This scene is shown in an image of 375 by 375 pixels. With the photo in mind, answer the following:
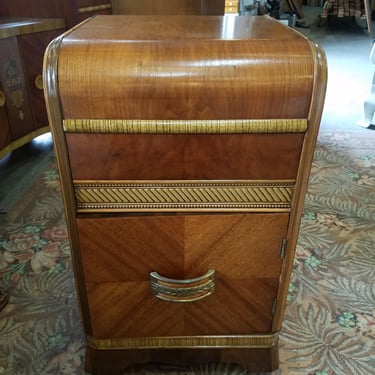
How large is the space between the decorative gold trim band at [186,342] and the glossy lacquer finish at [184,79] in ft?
1.37

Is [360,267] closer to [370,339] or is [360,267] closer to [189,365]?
[370,339]

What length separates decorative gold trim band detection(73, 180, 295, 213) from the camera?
54 centimetres

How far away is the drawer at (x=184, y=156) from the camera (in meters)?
0.50

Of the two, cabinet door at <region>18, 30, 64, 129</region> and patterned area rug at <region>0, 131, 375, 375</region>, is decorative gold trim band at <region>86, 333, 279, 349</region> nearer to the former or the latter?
patterned area rug at <region>0, 131, 375, 375</region>

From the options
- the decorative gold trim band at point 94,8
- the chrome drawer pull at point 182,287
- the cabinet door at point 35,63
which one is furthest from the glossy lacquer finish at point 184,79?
the decorative gold trim band at point 94,8

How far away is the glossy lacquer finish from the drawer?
33mm

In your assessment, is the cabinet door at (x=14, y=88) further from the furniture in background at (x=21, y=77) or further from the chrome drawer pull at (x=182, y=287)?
the chrome drawer pull at (x=182, y=287)

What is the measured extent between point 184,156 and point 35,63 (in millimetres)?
1171

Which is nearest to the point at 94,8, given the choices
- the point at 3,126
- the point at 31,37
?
the point at 31,37

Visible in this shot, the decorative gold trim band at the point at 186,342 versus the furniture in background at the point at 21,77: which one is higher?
the furniture in background at the point at 21,77

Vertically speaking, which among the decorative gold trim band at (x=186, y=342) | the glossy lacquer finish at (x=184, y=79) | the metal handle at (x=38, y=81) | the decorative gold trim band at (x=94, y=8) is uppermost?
the glossy lacquer finish at (x=184, y=79)

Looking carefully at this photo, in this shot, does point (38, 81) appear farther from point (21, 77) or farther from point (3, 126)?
point (3, 126)

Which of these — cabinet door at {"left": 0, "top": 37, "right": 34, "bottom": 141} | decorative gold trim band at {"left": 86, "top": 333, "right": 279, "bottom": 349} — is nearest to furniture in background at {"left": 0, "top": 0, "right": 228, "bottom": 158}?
cabinet door at {"left": 0, "top": 37, "right": 34, "bottom": 141}

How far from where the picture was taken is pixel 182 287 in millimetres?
Result: 604
